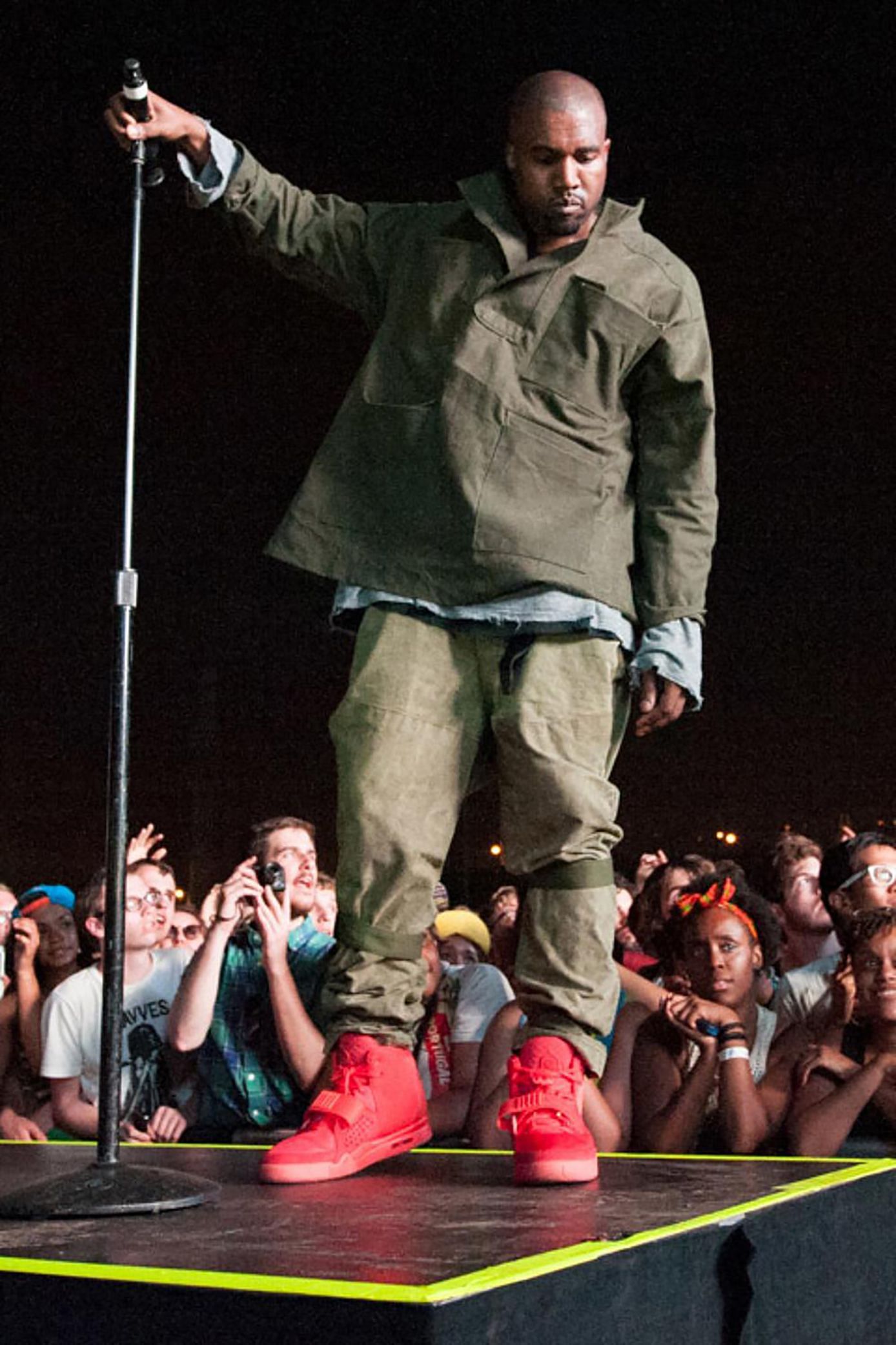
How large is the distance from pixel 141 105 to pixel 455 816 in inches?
35.0

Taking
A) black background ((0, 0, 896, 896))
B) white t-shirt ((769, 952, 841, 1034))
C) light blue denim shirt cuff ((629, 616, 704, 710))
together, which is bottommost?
white t-shirt ((769, 952, 841, 1034))

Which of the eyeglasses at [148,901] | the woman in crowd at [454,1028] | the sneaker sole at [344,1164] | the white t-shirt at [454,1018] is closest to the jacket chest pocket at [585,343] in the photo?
the sneaker sole at [344,1164]

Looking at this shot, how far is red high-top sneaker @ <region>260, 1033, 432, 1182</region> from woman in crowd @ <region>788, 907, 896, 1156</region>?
0.90 m

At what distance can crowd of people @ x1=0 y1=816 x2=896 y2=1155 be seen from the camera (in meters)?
2.55

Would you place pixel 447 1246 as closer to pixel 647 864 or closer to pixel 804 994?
pixel 804 994

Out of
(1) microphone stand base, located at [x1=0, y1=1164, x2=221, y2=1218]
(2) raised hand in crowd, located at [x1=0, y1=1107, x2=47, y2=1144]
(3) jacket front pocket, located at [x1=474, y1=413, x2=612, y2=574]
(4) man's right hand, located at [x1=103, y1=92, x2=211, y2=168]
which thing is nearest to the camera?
(1) microphone stand base, located at [x1=0, y1=1164, x2=221, y2=1218]

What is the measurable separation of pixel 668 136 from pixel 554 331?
5715mm

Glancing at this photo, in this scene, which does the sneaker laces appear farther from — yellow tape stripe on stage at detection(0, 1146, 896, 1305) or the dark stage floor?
yellow tape stripe on stage at detection(0, 1146, 896, 1305)

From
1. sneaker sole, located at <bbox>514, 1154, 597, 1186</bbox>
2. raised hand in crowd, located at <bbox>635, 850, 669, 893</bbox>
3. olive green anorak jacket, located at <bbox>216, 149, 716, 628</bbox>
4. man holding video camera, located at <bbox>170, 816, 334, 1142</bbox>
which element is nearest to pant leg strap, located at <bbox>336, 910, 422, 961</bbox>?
sneaker sole, located at <bbox>514, 1154, 597, 1186</bbox>

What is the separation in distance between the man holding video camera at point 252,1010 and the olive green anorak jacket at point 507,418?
105 centimetres

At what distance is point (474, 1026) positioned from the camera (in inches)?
118

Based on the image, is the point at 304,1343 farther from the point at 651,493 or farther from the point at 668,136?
the point at 668,136

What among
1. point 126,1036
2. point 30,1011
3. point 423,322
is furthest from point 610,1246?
point 30,1011

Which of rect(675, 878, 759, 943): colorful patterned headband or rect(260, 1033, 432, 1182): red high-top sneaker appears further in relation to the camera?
rect(675, 878, 759, 943): colorful patterned headband
